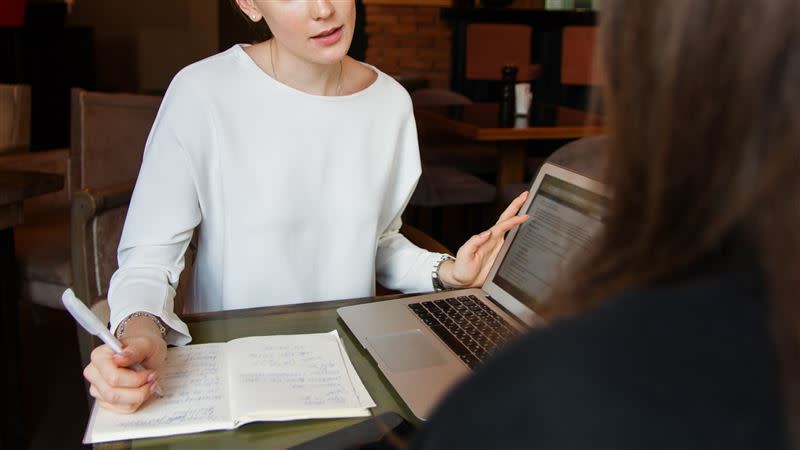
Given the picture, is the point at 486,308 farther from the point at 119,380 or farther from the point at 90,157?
the point at 90,157

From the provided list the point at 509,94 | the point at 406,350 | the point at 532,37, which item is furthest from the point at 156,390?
the point at 532,37

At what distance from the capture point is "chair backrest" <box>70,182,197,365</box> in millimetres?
1738

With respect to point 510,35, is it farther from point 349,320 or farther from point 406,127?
point 349,320

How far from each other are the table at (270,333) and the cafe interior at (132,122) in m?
0.02

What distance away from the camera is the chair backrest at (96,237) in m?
1.74

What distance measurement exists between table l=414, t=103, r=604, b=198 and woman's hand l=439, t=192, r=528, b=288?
1.56m

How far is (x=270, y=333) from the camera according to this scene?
108 cm

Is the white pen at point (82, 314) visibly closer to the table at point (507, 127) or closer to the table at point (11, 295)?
the table at point (11, 295)

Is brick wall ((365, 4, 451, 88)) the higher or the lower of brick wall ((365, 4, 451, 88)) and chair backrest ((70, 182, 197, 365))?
the higher

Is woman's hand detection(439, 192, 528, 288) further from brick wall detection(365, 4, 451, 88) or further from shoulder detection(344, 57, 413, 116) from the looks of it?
brick wall detection(365, 4, 451, 88)

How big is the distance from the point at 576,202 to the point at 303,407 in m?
0.42

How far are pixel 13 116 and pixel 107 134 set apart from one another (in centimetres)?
50

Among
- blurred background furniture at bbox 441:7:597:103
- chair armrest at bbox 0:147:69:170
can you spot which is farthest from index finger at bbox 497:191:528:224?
blurred background furniture at bbox 441:7:597:103

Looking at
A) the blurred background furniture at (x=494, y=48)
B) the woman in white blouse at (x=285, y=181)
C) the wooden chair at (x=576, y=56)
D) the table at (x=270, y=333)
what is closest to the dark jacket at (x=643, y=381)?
the table at (x=270, y=333)
